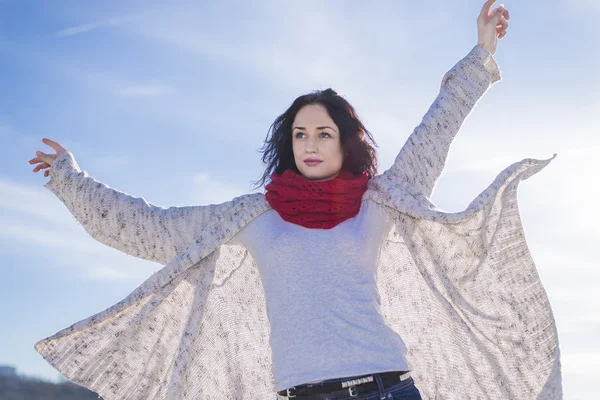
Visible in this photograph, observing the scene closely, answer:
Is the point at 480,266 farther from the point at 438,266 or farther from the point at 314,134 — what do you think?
the point at 314,134

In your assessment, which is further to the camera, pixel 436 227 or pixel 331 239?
pixel 436 227

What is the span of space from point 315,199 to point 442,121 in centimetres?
81

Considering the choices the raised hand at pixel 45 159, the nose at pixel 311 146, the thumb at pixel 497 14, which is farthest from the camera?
the thumb at pixel 497 14

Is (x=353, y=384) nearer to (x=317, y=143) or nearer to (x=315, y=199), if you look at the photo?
(x=315, y=199)

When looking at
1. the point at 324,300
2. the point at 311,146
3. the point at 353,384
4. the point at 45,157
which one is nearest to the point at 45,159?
the point at 45,157

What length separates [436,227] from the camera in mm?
3154

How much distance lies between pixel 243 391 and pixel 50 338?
89 centimetres

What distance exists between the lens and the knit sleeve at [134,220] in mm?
3135

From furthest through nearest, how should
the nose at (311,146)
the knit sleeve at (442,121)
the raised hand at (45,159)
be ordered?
the raised hand at (45,159) → the knit sleeve at (442,121) → the nose at (311,146)

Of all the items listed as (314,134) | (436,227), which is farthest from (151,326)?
(436,227)

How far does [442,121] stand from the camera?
132 inches

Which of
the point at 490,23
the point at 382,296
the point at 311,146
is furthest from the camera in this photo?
the point at 490,23

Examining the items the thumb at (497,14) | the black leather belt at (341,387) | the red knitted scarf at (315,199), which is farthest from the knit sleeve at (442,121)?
the black leather belt at (341,387)

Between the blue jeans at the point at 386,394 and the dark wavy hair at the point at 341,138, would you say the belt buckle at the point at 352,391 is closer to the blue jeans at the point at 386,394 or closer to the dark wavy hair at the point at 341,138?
the blue jeans at the point at 386,394
